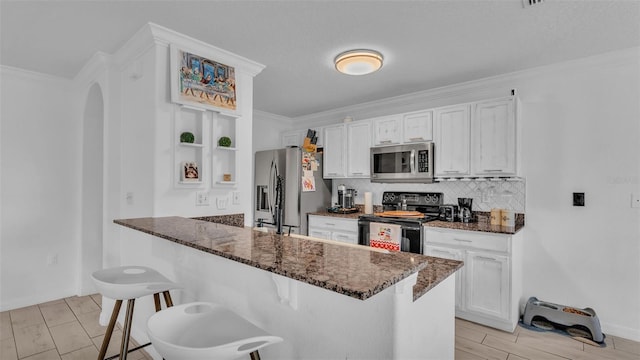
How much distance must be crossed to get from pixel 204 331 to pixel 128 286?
0.61 metres

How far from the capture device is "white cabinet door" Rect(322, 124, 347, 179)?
4270 mm

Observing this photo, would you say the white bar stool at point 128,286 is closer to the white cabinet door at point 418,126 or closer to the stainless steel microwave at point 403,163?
the stainless steel microwave at point 403,163

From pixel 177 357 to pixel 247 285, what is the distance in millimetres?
584

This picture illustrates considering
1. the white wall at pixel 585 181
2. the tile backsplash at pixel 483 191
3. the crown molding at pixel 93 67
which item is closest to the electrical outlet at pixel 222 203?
the crown molding at pixel 93 67

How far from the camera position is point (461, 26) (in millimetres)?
2234

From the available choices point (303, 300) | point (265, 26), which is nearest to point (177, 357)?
point (303, 300)

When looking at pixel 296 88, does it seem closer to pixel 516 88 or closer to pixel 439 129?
pixel 439 129

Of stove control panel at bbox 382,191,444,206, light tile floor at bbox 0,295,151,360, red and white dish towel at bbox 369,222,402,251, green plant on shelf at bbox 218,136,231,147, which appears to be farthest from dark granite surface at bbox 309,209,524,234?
light tile floor at bbox 0,295,151,360

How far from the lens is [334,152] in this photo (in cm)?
436

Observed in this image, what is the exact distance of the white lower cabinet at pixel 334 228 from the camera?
3786 mm

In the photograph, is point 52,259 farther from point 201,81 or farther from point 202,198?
point 201,81

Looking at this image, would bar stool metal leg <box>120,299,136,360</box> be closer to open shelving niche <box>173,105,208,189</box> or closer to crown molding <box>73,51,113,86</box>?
open shelving niche <box>173,105,208,189</box>

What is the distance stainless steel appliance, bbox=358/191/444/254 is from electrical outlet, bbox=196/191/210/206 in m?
1.76

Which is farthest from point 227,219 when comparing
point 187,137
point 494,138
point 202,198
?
point 494,138
